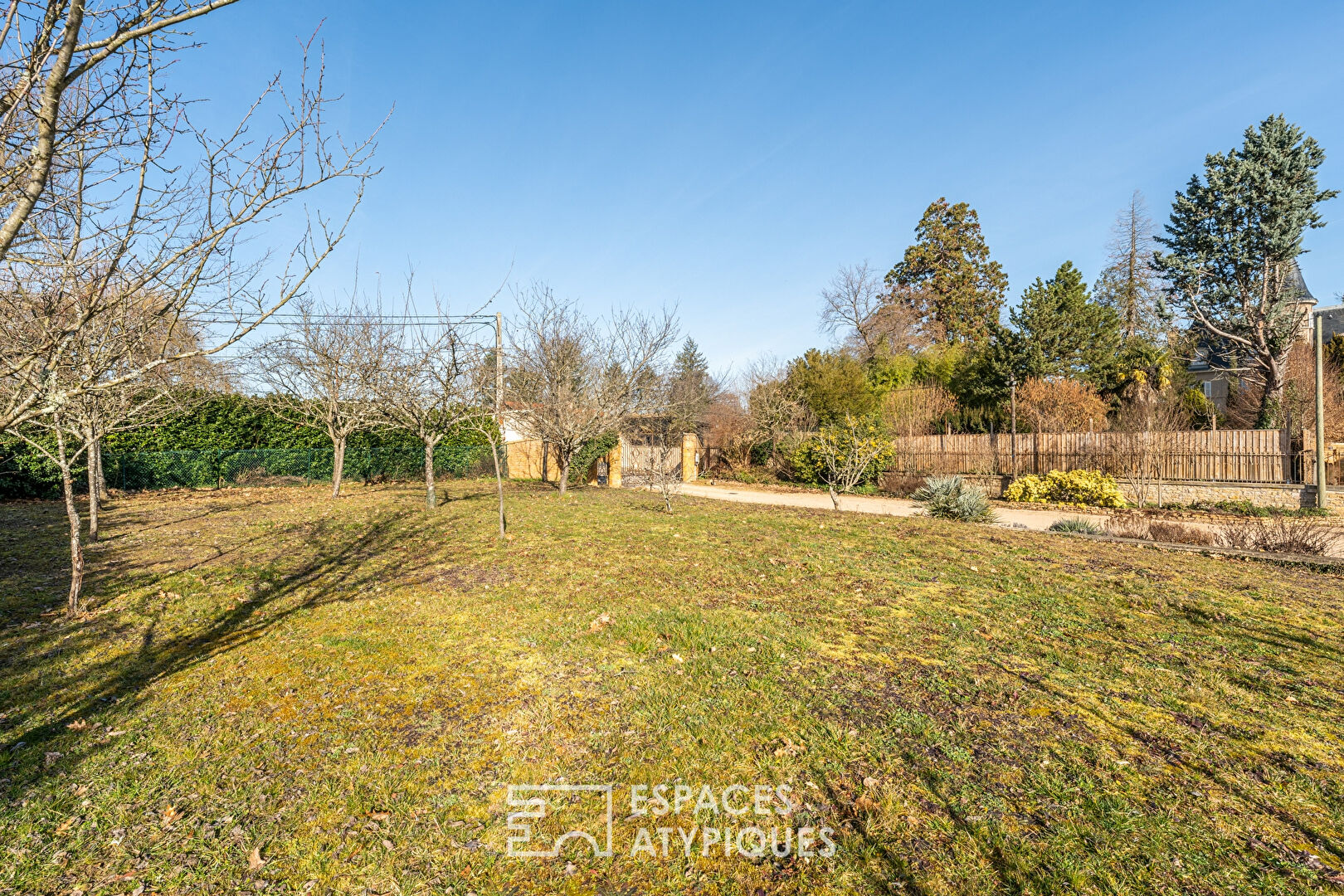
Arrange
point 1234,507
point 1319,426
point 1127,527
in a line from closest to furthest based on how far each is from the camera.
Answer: point 1127,527
point 1319,426
point 1234,507

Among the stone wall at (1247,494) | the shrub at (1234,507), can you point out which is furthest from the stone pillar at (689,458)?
the shrub at (1234,507)

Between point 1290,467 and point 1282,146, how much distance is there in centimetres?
1052

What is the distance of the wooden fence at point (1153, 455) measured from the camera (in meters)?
14.6

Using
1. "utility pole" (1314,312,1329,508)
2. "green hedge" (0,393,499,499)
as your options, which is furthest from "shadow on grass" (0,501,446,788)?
"utility pole" (1314,312,1329,508)

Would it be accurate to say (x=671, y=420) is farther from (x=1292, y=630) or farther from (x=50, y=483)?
(x=1292, y=630)

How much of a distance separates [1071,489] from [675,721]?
1512cm

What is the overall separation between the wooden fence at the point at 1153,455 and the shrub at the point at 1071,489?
3.13 ft

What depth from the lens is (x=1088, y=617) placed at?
17.1 ft

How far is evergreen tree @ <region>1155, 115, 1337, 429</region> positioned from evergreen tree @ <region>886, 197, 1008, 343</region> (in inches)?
589

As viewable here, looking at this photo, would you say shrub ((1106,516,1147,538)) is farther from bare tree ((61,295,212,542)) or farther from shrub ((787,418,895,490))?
bare tree ((61,295,212,542))

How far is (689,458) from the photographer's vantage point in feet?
82.8

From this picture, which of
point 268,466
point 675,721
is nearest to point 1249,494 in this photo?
point 675,721

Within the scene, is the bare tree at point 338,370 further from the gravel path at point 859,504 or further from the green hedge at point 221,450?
the gravel path at point 859,504

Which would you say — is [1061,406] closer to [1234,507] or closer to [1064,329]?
[1064,329]
